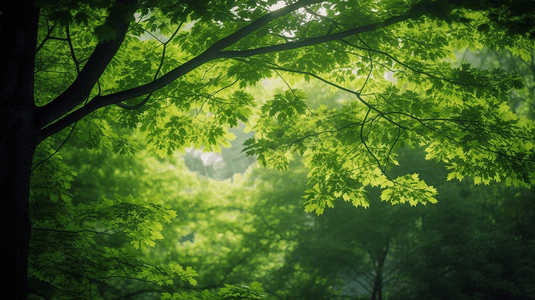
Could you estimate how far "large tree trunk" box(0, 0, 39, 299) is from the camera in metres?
2.77

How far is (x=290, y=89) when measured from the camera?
4.66 meters

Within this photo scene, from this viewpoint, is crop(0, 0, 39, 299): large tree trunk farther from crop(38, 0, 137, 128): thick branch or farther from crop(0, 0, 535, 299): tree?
crop(38, 0, 137, 128): thick branch

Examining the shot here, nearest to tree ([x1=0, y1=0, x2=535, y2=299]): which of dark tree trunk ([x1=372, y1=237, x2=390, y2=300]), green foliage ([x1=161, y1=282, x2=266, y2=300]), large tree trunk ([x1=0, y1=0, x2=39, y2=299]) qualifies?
large tree trunk ([x1=0, y1=0, x2=39, y2=299])

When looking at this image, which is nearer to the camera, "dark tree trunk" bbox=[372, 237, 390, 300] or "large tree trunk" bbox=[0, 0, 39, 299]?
"large tree trunk" bbox=[0, 0, 39, 299]

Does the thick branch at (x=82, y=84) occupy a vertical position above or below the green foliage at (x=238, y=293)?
above

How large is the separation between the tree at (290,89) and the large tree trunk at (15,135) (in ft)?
0.03

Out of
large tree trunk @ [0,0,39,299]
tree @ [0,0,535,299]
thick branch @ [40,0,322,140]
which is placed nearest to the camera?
large tree trunk @ [0,0,39,299]

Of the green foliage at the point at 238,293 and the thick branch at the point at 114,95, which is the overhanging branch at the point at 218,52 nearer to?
the thick branch at the point at 114,95

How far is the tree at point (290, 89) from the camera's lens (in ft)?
9.72

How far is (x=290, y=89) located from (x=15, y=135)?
3.13m

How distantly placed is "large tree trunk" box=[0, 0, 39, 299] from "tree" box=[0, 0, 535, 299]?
0.01m

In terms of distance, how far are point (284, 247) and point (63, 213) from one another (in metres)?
10.5

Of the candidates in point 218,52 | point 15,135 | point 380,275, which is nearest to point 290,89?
point 218,52

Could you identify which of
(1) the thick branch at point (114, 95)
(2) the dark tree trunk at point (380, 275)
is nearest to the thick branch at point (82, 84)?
(1) the thick branch at point (114, 95)
